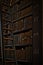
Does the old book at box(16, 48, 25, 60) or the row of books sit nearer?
the row of books

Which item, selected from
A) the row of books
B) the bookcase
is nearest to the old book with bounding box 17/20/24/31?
the bookcase

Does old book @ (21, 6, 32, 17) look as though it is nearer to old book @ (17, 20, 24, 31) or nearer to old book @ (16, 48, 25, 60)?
old book @ (17, 20, 24, 31)

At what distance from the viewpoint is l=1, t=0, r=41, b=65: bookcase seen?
2.23 meters

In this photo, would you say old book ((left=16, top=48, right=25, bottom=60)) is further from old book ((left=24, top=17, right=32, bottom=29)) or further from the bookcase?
old book ((left=24, top=17, right=32, bottom=29))

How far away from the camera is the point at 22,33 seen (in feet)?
9.45

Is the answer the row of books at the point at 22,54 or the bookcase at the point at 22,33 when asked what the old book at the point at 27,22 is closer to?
the bookcase at the point at 22,33

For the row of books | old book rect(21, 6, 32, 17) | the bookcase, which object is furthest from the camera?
old book rect(21, 6, 32, 17)

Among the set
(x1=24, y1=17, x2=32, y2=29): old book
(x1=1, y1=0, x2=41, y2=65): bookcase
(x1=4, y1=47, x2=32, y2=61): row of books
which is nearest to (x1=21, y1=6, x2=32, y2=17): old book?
(x1=1, y1=0, x2=41, y2=65): bookcase

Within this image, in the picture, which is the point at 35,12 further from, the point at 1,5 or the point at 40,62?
the point at 1,5

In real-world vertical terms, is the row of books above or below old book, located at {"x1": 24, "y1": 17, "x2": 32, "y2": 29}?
below

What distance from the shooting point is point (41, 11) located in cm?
211

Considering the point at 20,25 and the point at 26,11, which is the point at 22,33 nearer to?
the point at 20,25

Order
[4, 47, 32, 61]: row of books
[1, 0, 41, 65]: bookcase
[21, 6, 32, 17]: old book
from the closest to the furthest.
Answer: [1, 0, 41, 65]: bookcase, [4, 47, 32, 61]: row of books, [21, 6, 32, 17]: old book

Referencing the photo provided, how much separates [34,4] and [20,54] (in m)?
1.12
